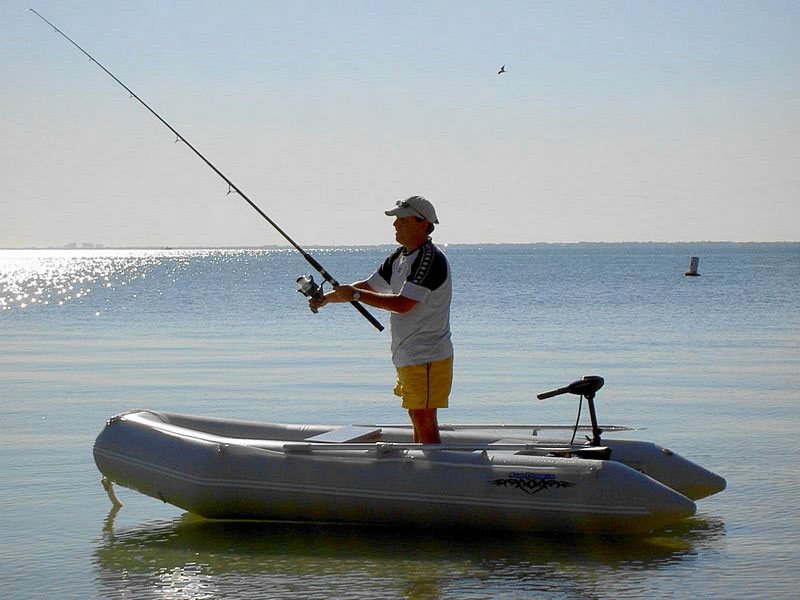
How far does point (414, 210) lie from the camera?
20.4 feet

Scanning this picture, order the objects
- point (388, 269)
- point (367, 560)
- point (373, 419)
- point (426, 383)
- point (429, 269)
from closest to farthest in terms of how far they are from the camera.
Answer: point (367, 560) → point (429, 269) → point (426, 383) → point (388, 269) → point (373, 419)

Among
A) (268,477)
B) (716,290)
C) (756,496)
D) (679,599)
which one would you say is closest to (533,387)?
(756,496)

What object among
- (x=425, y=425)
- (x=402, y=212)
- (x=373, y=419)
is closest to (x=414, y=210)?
(x=402, y=212)

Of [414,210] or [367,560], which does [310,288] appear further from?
[367,560]

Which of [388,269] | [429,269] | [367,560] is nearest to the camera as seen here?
[367,560]

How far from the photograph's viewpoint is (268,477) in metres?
6.52

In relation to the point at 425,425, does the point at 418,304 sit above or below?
above

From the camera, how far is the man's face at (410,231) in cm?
621

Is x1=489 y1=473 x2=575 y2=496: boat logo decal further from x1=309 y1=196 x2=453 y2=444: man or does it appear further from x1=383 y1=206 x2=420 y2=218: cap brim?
x1=383 y1=206 x2=420 y2=218: cap brim

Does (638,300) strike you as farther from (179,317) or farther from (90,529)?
(90,529)

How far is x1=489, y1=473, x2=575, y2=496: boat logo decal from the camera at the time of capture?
6.17m

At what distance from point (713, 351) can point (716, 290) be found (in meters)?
24.3

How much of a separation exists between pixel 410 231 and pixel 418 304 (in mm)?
393

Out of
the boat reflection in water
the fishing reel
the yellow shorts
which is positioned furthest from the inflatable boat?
the fishing reel
